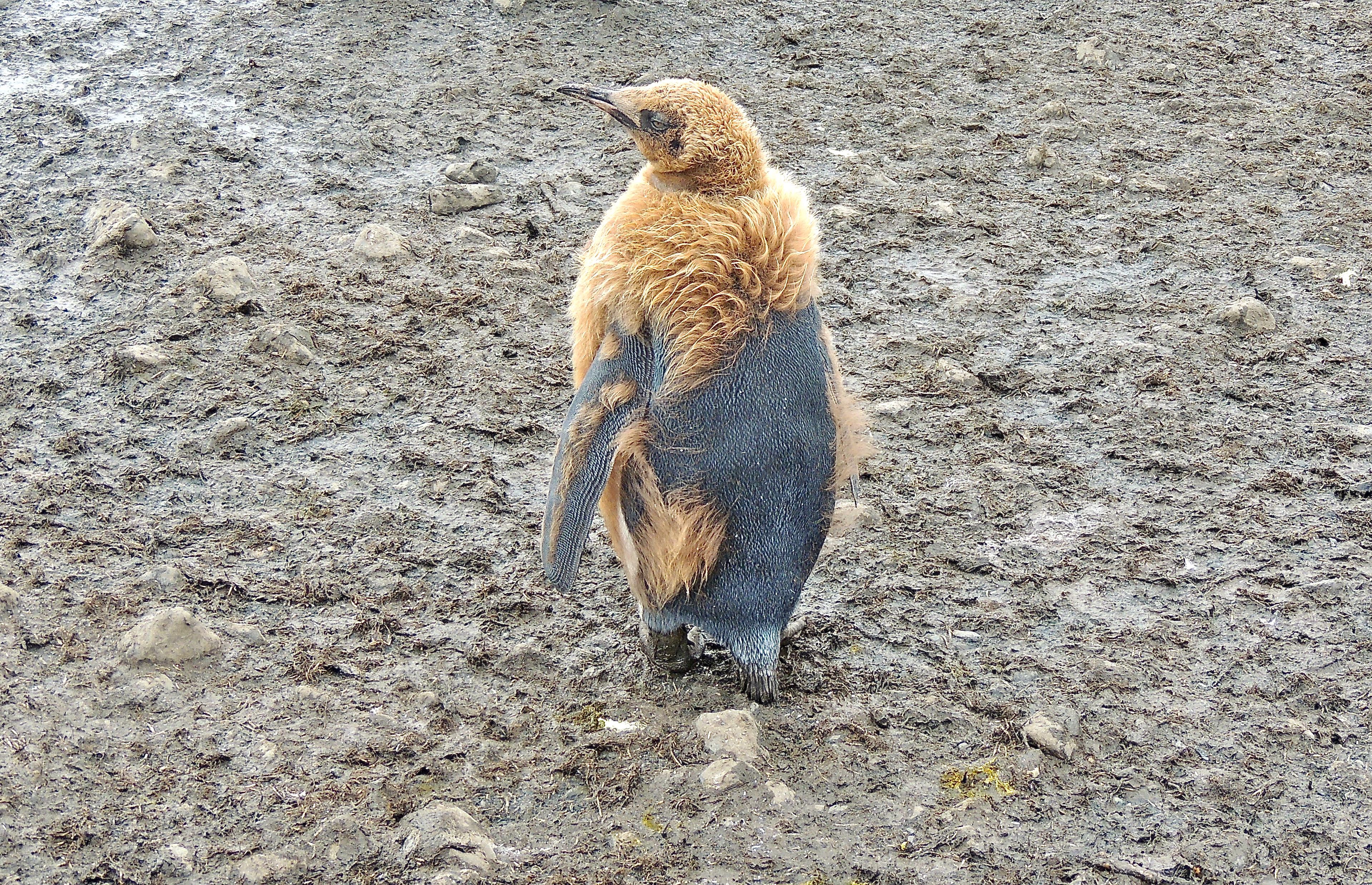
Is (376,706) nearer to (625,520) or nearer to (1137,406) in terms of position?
(625,520)

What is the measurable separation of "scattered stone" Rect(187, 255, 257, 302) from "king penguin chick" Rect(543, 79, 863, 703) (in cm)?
171

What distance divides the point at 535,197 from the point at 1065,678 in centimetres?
241

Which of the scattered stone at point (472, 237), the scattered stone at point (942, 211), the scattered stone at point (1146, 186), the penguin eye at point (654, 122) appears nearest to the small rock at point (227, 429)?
the scattered stone at point (472, 237)

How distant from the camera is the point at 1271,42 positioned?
520cm

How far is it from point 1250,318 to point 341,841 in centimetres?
271

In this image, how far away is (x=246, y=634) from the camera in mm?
2598

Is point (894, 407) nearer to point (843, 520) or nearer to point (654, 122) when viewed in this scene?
point (843, 520)

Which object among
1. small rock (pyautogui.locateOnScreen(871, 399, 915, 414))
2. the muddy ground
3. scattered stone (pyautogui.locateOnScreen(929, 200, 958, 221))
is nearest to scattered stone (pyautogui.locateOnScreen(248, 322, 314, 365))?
the muddy ground

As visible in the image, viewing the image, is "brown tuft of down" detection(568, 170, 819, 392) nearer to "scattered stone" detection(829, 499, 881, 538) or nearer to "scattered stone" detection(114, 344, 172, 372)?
"scattered stone" detection(829, 499, 881, 538)

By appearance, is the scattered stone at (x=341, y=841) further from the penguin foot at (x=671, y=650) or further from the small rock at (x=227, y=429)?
the small rock at (x=227, y=429)

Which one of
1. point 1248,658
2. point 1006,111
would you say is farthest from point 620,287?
point 1006,111

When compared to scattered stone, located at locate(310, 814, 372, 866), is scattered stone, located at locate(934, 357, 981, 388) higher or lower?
higher

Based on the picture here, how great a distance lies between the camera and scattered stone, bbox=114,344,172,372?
11.2ft

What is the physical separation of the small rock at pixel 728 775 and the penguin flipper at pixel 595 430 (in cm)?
42
